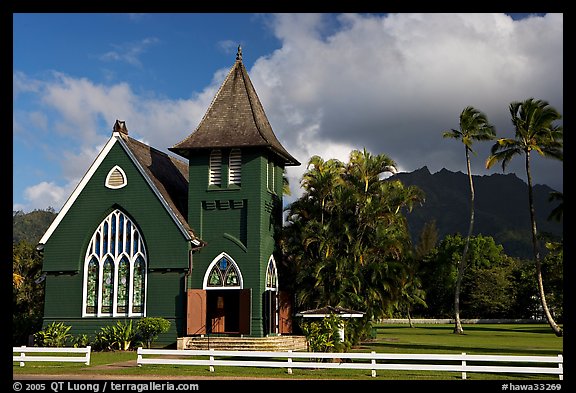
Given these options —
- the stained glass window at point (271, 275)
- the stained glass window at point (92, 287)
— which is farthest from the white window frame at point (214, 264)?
the stained glass window at point (92, 287)

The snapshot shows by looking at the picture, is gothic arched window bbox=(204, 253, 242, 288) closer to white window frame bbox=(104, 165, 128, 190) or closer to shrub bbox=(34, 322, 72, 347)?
white window frame bbox=(104, 165, 128, 190)

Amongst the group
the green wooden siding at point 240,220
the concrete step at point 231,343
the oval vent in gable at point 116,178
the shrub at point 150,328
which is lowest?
the concrete step at point 231,343

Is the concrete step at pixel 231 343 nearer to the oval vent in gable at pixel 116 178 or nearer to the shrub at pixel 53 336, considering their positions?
the shrub at pixel 53 336

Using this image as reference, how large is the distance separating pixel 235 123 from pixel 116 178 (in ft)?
20.2

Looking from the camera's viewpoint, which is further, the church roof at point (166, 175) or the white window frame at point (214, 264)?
the church roof at point (166, 175)

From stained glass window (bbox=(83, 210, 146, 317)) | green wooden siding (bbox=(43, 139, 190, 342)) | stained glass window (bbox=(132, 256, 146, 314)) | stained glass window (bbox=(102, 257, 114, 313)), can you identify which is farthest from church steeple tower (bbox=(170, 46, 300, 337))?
stained glass window (bbox=(102, 257, 114, 313))

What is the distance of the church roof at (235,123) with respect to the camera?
34.4m

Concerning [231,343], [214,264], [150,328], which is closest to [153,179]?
[214,264]

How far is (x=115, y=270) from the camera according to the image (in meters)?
33.9

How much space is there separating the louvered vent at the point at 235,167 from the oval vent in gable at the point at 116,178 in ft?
16.1

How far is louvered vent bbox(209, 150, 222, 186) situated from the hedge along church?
0.16 ft

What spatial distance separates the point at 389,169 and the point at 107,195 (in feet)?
47.7
